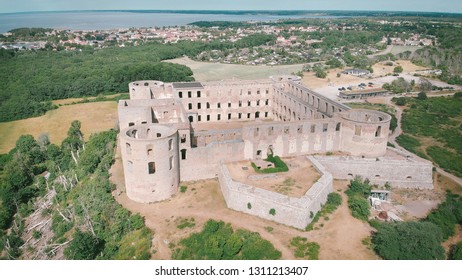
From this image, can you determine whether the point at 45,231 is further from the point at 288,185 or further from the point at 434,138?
the point at 434,138

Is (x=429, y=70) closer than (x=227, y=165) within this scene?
No

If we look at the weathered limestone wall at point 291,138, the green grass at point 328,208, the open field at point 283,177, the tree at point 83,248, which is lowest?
the tree at point 83,248

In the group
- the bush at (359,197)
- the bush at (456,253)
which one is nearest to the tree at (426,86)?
the bush at (359,197)

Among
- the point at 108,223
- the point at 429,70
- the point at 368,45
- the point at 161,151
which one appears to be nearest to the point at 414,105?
the point at 429,70

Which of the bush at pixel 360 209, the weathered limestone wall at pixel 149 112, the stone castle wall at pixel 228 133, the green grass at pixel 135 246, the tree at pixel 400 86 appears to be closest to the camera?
the green grass at pixel 135 246

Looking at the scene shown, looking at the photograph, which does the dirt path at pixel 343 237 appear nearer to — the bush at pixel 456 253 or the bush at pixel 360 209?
the bush at pixel 360 209

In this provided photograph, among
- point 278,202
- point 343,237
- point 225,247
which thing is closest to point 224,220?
point 225,247

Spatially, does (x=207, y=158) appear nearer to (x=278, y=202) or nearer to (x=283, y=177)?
(x=283, y=177)
